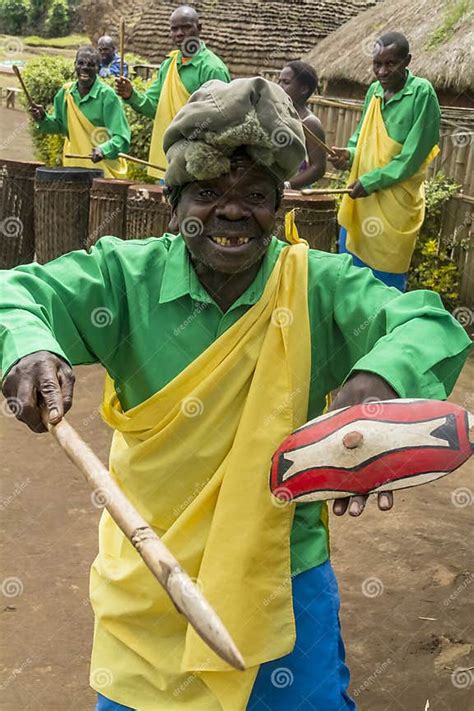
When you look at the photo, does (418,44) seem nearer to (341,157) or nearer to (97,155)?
(97,155)

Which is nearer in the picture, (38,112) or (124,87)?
(124,87)

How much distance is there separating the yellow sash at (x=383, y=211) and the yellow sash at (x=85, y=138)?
3243 millimetres

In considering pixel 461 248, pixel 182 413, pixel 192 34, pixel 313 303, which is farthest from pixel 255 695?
pixel 192 34

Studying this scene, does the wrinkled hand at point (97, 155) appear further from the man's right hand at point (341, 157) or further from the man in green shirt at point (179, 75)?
the man's right hand at point (341, 157)

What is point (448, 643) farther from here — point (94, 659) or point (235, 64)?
point (235, 64)

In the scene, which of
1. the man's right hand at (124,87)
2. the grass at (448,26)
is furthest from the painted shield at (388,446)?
the grass at (448,26)

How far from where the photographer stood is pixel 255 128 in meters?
2.35

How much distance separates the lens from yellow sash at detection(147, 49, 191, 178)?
9.23 metres

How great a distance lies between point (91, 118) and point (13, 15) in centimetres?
3844

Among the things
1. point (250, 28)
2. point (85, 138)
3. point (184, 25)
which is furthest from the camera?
point (250, 28)

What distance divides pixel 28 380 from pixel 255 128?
787 millimetres

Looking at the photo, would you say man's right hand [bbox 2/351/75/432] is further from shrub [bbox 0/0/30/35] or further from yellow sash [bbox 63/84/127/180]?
shrub [bbox 0/0/30/35]

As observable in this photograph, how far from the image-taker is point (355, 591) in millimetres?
4441

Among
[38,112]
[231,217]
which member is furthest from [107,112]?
[231,217]
